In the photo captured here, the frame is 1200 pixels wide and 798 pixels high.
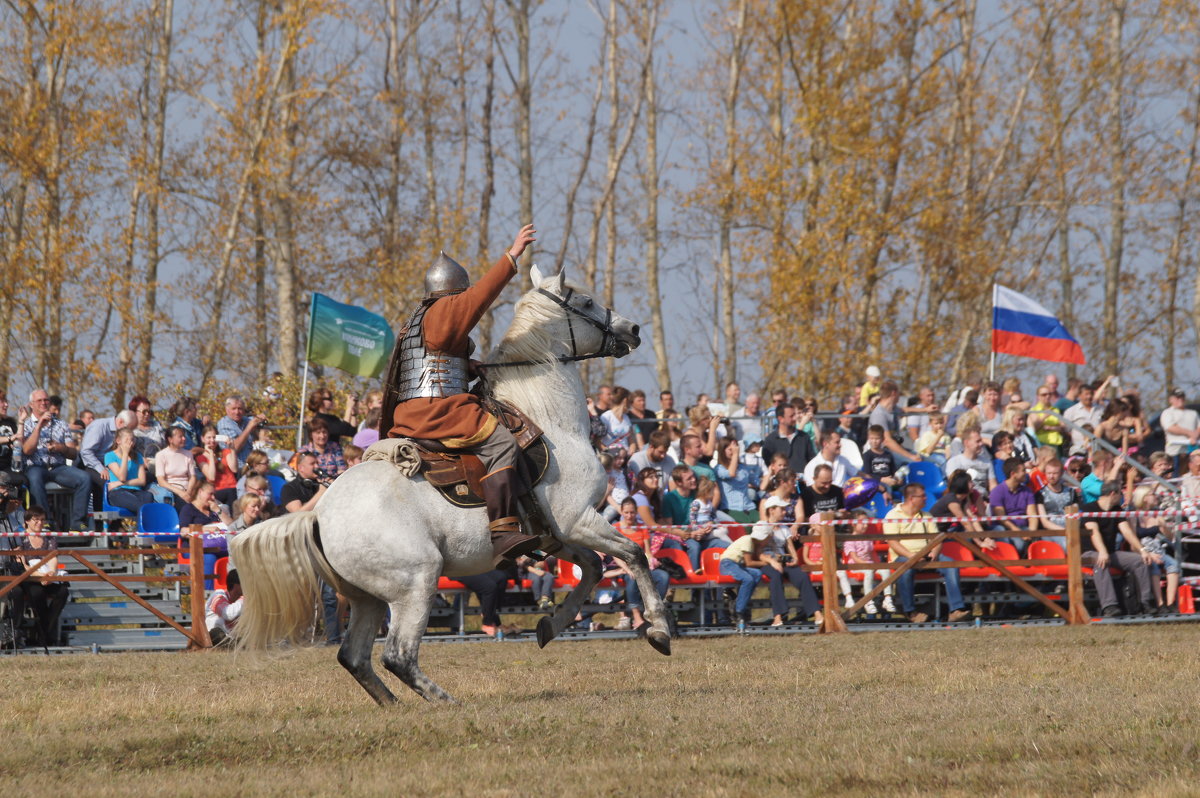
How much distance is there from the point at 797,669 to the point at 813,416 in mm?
10206

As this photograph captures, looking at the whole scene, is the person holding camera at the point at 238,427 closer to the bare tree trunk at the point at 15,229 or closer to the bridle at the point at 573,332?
the bridle at the point at 573,332

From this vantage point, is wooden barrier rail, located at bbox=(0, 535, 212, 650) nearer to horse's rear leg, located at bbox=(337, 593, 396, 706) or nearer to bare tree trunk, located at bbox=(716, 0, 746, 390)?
horse's rear leg, located at bbox=(337, 593, 396, 706)

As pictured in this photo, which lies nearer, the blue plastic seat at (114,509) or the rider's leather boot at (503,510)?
the rider's leather boot at (503,510)

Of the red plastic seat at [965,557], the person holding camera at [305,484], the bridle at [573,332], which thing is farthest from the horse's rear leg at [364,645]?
the red plastic seat at [965,557]

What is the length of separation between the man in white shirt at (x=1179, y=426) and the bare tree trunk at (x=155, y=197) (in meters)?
19.2

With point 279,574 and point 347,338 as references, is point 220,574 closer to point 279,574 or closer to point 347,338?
point 279,574

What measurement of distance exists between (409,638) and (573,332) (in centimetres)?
219

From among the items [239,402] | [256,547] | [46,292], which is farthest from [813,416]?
[46,292]

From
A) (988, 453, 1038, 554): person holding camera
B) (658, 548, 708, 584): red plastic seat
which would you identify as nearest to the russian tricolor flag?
(988, 453, 1038, 554): person holding camera

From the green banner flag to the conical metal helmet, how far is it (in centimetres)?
1123

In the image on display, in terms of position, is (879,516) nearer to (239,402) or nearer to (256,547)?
(239,402)

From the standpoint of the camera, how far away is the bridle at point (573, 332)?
365 inches

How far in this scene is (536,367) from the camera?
927cm

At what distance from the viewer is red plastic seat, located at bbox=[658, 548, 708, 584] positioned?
15375 mm
